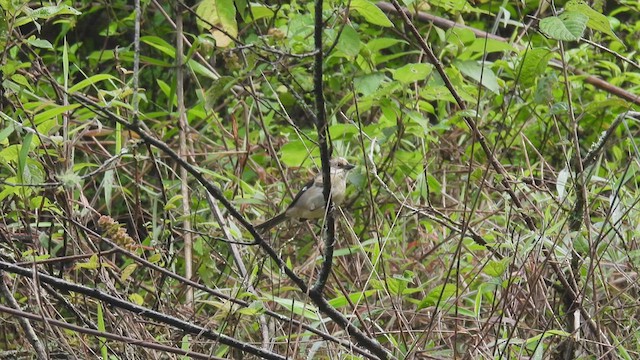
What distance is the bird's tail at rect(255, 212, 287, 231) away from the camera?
4388 millimetres

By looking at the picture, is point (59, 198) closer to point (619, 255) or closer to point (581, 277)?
point (581, 277)

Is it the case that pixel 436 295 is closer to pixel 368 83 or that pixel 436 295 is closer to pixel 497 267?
pixel 497 267

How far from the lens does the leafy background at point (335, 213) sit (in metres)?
2.95

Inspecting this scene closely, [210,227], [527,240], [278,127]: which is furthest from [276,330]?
[278,127]

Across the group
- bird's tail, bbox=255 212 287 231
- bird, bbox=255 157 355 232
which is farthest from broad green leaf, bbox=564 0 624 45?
bird's tail, bbox=255 212 287 231

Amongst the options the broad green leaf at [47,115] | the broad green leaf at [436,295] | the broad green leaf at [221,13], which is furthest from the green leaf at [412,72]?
the broad green leaf at [47,115]

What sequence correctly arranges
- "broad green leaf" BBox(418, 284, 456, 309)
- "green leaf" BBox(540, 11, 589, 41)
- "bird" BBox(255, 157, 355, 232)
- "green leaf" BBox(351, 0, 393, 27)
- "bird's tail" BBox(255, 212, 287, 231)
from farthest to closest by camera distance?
"bird's tail" BBox(255, 212, 287, 231), "bird" BBox(255, 157, 355, 232), "broad green leaf" BBox(418, 284, 456, 309), "green leaf" BBox(351, 0, 393, 27), "green leaf" BBox(540, 11, 589, 41)

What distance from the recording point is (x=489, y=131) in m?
5.33

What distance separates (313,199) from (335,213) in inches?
4.8

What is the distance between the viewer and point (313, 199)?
4254 mm

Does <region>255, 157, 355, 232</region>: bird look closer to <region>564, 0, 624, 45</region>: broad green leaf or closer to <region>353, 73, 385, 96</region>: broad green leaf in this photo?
<region>353, 73, 385, 96</region>: broad green leaf

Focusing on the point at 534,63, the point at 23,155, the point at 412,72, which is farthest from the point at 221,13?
the point at 412,72

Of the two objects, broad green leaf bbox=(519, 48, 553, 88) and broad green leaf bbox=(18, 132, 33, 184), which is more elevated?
broad green leaf bbox=(519, 48, 553, 88)

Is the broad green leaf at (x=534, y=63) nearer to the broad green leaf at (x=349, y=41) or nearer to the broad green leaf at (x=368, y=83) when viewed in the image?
the broad green leaf at (x=349, y=41)
